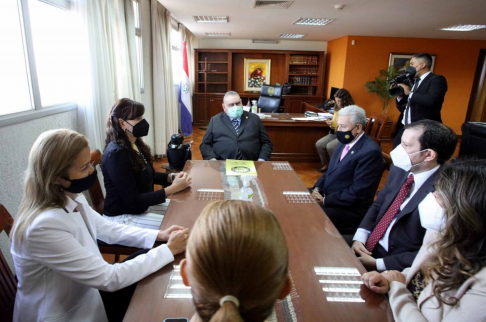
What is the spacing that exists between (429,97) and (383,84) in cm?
419

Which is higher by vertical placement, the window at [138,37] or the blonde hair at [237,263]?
the window at [138,37]

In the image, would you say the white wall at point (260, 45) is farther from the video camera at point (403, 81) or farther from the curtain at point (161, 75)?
the video camera at point (403, 81)

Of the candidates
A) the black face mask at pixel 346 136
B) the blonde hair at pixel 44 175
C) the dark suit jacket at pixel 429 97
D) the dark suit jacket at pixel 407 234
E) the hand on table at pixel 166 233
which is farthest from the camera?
the dark suit jacket at pixel 429 97

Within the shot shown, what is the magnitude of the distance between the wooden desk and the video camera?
1.43 metres

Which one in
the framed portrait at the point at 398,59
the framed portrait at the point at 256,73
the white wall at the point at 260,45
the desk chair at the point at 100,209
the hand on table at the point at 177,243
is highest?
the white wall at the point at 260,45

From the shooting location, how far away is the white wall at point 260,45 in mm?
8906

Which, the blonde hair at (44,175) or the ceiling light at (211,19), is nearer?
the blonde hair at (44,175)

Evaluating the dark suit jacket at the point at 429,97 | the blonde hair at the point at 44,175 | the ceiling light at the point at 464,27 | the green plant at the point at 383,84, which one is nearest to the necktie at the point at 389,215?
the blonde hair at the point at 44,175

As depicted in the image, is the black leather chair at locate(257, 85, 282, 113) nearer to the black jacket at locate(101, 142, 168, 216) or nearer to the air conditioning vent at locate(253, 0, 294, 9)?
the air conditioning vent at locate(253, 0, 294, 9)

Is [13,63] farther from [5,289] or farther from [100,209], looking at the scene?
[5,289]

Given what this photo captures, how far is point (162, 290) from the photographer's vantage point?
38.1 inches

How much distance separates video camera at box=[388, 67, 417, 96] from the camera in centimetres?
320

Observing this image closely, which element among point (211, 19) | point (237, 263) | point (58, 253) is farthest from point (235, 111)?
point (211, 19)

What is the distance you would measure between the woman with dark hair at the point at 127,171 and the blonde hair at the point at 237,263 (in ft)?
4.14
